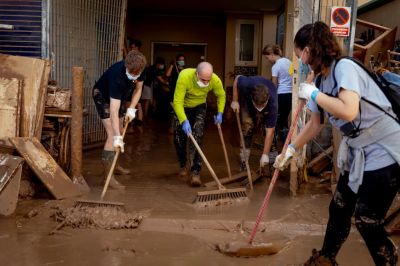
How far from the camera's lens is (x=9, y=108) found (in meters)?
5.72

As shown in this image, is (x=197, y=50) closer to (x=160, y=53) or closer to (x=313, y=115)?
(x=160, y=53)

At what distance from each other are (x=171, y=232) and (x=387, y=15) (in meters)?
7.29

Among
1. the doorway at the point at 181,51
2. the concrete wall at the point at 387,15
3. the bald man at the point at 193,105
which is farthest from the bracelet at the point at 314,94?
the doorway at the point at 181,51

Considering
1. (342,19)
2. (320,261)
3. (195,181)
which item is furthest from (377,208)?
(342,19)

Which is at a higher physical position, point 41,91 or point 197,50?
point 197,50

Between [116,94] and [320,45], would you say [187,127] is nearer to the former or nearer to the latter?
[116,94]

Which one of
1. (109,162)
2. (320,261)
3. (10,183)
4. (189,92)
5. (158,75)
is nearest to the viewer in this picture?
(320,261)

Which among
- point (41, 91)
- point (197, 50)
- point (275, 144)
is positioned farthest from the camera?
point (197, 50)

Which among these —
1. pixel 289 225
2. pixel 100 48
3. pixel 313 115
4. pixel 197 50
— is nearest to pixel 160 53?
pixel 197 50

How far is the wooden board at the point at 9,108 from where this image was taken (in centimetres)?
571

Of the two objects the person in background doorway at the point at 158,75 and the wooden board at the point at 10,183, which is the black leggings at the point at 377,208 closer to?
the wooden board at the point at 10,183

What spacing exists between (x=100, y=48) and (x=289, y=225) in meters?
4.99

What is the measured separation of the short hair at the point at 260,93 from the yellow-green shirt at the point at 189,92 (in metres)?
0.44

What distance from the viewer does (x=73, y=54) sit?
7.80 metres
